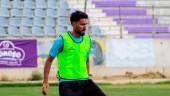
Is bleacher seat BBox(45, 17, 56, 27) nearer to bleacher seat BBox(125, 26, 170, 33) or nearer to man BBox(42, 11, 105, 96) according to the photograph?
bleacher seat BBox(125, 26, 170, 33)

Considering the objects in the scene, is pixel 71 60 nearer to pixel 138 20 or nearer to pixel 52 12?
pixel 52 12

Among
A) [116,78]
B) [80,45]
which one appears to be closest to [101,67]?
[116,78]

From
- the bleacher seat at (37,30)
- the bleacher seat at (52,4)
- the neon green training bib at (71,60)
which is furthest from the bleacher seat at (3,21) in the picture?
Answer: the neon green training bib at (71,60)

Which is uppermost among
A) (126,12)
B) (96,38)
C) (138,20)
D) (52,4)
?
(52,4)

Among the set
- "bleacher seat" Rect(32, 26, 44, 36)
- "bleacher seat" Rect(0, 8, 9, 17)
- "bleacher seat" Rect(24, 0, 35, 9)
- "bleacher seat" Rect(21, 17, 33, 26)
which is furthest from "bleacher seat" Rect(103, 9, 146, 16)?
"bleacher seat" Rect(0, 8, 9, 17)

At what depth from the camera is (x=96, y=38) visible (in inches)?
1222

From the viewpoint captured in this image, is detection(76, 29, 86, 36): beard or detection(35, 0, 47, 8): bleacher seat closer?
detection(76, 29, 86, 36): beard

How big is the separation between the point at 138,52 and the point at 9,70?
668 cm

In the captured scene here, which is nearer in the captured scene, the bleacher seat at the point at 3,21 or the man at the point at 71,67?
the man at the point at 71,67

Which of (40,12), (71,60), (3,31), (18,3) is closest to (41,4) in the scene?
(40,12)

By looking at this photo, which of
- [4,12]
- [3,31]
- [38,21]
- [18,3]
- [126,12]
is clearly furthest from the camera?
[126,12]

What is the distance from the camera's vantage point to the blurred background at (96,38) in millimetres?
29969

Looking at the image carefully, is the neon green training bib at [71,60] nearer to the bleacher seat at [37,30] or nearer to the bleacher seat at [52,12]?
the bleacher seat at [37,30]

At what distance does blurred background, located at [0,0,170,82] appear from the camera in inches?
1180
